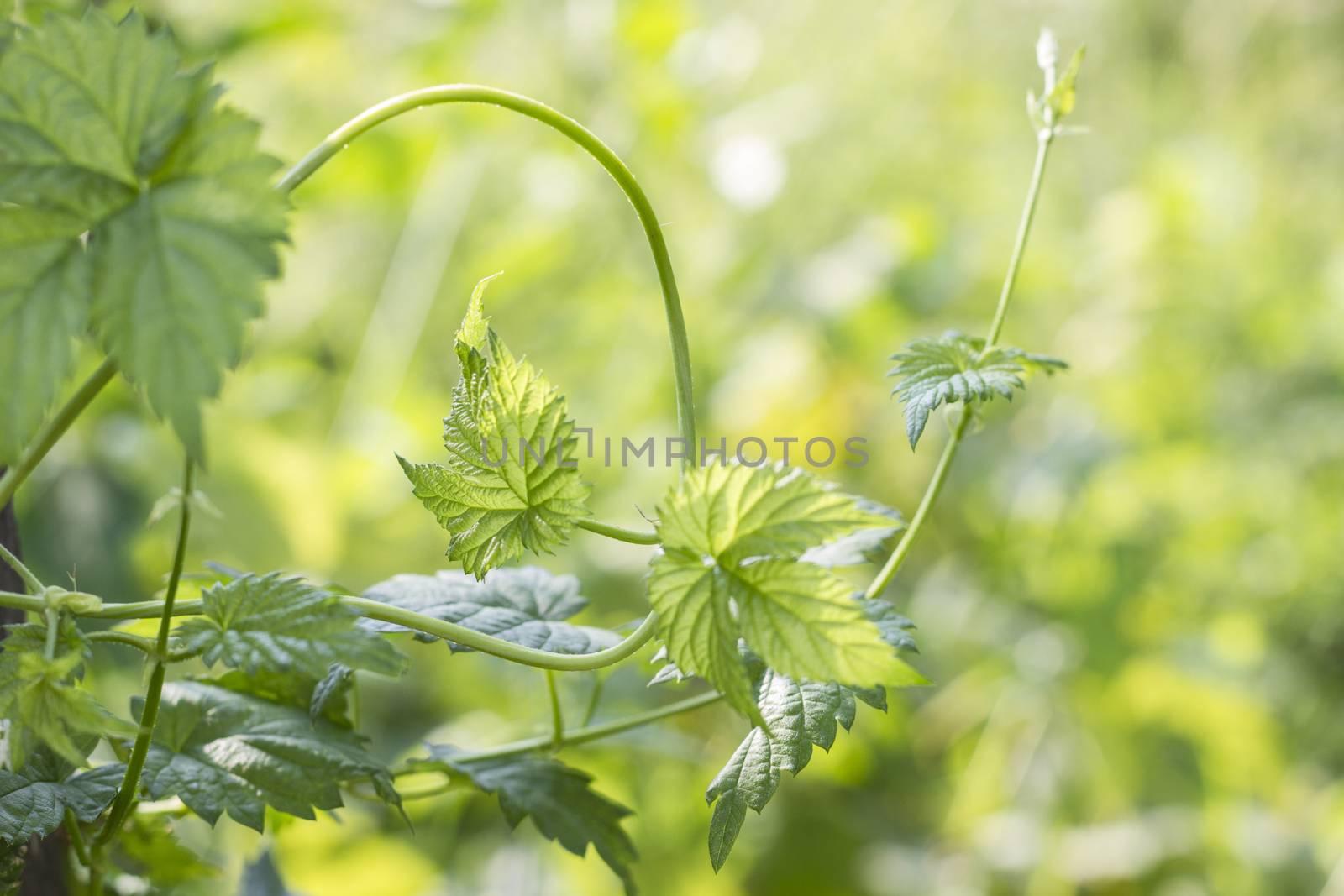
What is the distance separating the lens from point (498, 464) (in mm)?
312

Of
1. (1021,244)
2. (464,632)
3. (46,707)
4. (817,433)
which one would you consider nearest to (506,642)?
(464,632)

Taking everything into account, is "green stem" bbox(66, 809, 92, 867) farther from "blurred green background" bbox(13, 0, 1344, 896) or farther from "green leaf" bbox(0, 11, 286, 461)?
"blurred green background" bbox(13, 0, 1344, 896)

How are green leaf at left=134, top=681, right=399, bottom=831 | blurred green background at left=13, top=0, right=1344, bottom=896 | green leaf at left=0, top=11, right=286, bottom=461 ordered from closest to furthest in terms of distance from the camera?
green leaf at left=0, top=11, right=286, bottom=461 < green leaf at left=134, top=681, right=399, bottom=831 < blurred green background at left=13, top=0, right=1344, bottom=896

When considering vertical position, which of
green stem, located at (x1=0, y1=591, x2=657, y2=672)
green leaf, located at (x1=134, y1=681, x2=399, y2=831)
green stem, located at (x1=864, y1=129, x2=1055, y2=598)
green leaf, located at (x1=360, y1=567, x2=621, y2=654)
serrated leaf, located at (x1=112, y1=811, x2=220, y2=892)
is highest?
green stem, located at (x1=864, y1=129, x2=1055, y2=598)

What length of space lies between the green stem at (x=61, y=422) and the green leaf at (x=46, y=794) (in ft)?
0.28

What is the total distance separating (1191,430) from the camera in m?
1.46

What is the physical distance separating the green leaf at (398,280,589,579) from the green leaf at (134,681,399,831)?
86mm

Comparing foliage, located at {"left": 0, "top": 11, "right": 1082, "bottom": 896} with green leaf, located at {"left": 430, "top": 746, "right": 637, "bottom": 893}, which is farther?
green leaf, located at {"left": 430, "top": 746, "right": 637, "bottom": 893}

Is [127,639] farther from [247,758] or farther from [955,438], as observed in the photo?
[955,438]

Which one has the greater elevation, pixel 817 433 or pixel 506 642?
pixel 817 433

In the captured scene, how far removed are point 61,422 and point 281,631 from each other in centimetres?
7

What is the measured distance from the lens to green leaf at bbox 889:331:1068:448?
1.09 feet

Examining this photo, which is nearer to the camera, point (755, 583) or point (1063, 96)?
point (755, 583)

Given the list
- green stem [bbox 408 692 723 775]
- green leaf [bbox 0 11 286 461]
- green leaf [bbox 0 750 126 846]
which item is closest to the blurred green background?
green stem [bbox 408 692 723 775]
